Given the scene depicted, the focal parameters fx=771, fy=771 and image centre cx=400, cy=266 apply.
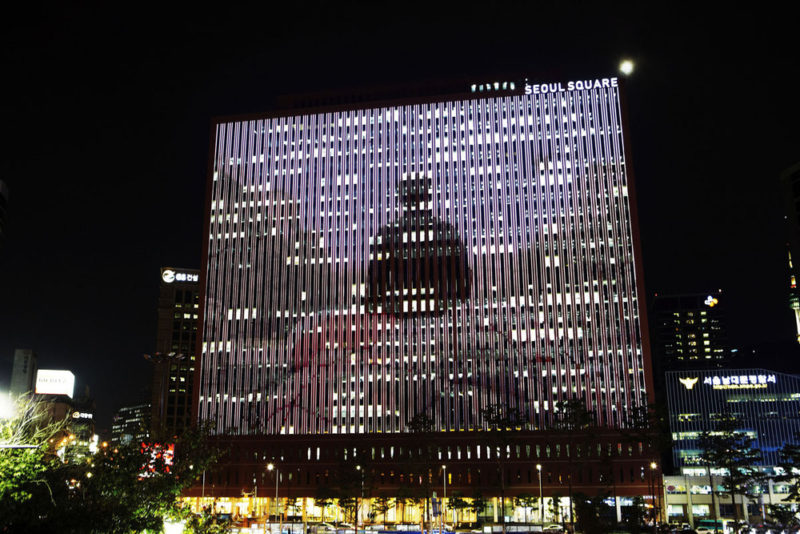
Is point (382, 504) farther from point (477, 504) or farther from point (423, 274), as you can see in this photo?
point (423, 274)

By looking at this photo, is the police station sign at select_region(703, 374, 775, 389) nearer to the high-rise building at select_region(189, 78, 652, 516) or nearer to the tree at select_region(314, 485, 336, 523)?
the high-rise building at select_region(189, 78, 652, 516)

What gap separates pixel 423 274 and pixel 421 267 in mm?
1579

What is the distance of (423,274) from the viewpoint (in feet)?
522

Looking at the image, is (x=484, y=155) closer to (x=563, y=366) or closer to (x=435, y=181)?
(x=435, y=181)

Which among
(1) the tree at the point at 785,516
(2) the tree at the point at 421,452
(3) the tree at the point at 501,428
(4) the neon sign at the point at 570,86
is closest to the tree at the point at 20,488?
(1) the tree at the point at 785,516

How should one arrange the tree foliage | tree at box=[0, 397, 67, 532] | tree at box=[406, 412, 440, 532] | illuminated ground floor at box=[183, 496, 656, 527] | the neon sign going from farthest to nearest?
1. the neon sign
2. tree at box=[406, 412, 440, 532]
3. illuminated ground floor at box=[183, 496, 656, 527]
4. the tree foliage
5. tree at box=[0, 397, 67, 532]

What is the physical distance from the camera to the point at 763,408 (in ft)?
534

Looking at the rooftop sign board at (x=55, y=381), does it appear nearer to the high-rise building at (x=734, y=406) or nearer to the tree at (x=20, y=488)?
the high-rise building at (x=734, y=406)

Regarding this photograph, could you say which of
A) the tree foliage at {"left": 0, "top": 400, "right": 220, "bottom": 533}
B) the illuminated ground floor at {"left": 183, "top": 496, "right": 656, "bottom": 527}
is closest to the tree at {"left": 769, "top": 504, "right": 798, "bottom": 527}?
the illuminated ground floor at {"left": 183, "top": 496, "right": 656, "bottom": 527}

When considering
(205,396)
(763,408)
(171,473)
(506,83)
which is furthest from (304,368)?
(171,473)

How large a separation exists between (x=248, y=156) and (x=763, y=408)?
4865 inches

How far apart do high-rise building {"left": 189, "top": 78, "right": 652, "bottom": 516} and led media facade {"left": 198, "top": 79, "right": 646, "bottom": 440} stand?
1.00 ft

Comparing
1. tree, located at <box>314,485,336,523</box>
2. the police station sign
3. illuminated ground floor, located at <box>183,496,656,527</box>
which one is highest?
the police station sign

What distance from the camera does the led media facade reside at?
15125 cm
